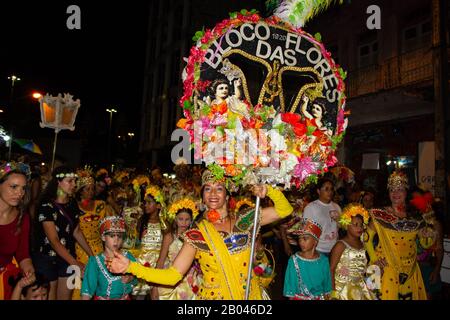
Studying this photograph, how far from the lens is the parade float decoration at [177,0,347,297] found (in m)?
2.97

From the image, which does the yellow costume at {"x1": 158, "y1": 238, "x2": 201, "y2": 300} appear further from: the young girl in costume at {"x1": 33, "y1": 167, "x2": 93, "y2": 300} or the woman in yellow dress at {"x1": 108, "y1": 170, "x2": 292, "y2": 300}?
the young girl in costume at {"x1": 33, "y1": 167, "x2": 93, "y2": 300}

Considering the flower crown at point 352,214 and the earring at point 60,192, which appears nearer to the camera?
the flower crown at point 352,214

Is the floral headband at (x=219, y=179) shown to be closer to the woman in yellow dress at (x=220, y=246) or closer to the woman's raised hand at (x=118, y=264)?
the woman in yellow dress at (x=220, y=246)

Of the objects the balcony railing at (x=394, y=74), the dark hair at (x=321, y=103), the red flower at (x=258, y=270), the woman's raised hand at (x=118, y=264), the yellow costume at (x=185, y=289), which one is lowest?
the yellow costume at (x=185, y=289)

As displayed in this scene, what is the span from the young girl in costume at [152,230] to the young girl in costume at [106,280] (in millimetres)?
1650

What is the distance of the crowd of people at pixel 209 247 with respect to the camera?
10.5 ft

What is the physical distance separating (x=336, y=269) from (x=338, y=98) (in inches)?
85.2

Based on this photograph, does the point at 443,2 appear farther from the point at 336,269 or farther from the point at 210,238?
the point at 210,238

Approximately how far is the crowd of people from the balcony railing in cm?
662

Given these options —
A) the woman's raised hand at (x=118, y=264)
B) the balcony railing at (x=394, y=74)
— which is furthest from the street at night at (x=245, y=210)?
the balcony railing at (x=394, y=74)

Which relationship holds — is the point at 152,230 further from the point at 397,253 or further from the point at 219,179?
the point at 397,253

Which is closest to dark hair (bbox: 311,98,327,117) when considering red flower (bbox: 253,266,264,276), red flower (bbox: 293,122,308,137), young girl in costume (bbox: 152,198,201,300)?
red flower (bbox: 293,122,308,137)

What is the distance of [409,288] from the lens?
438 cm

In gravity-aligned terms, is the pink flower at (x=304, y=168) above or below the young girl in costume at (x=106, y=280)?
above
